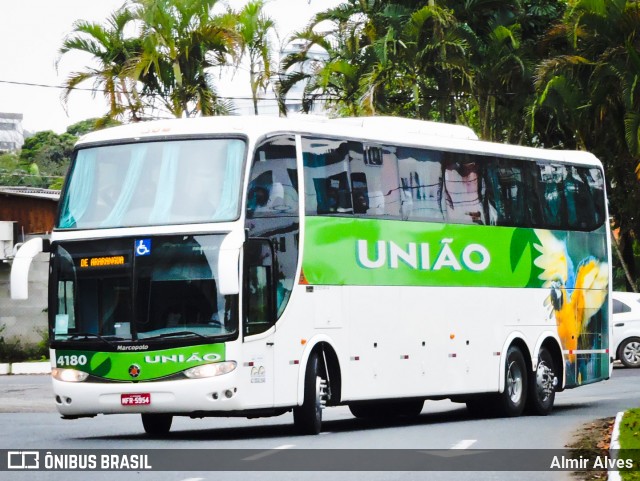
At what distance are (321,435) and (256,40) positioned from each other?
1797 centimetres

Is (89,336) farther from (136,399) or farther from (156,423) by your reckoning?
(156,423)

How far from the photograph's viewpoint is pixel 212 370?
16516 millimetres

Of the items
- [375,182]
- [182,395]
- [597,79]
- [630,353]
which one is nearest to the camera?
[182,395]

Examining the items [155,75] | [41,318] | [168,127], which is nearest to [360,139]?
[168,127]

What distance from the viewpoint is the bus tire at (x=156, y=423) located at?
1842 centimetres

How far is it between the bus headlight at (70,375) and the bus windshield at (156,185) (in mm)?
1708

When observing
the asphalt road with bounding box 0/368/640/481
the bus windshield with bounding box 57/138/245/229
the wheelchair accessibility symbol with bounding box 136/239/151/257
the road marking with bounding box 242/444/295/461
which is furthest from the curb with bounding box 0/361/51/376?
the road marking with bounding box 242/444/295/461

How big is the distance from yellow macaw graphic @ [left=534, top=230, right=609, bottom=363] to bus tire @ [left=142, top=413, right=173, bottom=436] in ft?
22.8

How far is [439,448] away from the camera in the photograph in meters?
15.7

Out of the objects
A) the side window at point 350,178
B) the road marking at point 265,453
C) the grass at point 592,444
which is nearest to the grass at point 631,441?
the grass at point 592,444

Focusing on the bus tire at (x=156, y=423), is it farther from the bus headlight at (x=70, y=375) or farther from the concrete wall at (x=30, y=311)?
the concrete wall at (x=30, y=311)

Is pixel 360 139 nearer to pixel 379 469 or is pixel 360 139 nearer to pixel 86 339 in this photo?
pixel 86 339

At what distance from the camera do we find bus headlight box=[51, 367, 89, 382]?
55.7 ft

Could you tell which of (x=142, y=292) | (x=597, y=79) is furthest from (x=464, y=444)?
(x=597, y=79)
